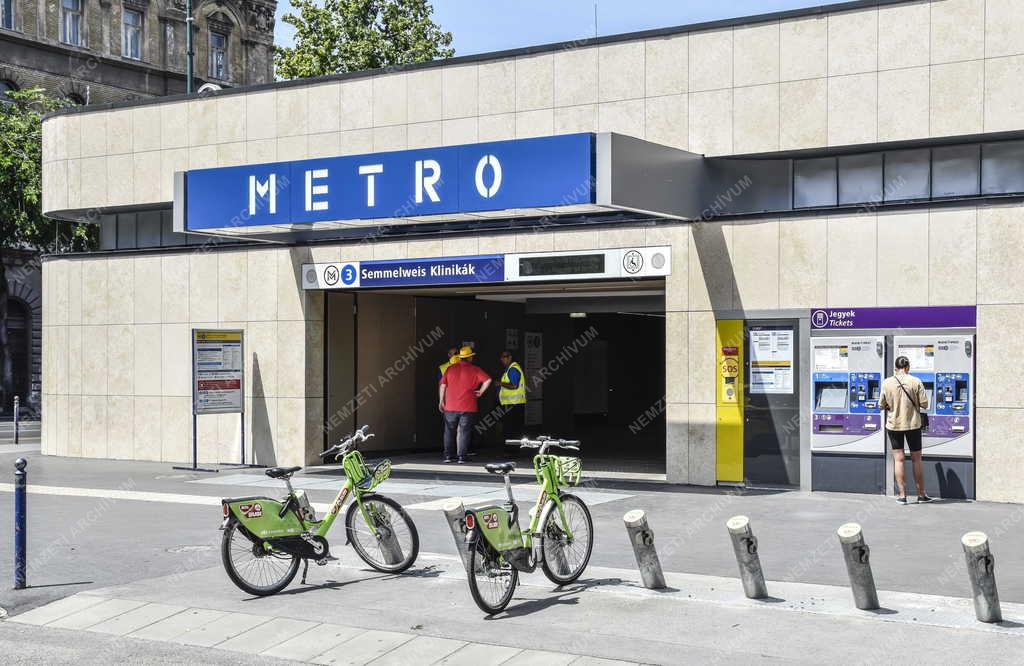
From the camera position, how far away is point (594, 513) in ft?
44.1

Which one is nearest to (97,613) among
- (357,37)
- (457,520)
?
(457,520)

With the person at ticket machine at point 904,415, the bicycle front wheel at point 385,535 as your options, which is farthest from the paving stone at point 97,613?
the person at ticket machine at point 904,415

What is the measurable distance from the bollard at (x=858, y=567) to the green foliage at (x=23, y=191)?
3069cm

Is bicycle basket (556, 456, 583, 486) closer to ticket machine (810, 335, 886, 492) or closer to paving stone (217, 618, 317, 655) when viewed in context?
paving stone (217, 618, 317, 655)

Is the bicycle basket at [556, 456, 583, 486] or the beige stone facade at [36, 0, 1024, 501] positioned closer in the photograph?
the bicycle basket at [556, 456, 583, 486]

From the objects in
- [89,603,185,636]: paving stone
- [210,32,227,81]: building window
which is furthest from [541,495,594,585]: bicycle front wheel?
[210,32,227,81]: building window

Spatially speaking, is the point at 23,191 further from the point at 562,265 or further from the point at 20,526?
the point at 20,526

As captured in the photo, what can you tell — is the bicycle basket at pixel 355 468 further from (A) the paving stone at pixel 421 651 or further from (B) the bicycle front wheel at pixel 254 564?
(A) the paving stone at pixel 421 651

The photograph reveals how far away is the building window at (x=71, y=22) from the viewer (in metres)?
46.2

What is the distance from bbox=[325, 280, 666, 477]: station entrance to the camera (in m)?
19.8

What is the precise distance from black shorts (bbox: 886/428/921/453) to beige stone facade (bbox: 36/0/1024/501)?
87 centimetres

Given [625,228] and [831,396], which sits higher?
[625,228]

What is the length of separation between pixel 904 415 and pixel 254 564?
25.8 feet

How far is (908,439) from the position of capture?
1396cm
